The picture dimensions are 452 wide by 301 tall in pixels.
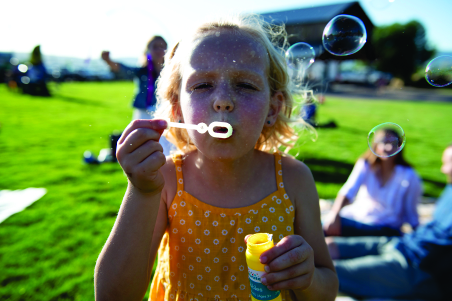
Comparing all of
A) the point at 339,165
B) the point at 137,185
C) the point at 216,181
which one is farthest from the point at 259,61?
the point at 339,165

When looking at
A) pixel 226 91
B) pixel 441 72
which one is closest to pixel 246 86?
pixel 226 91

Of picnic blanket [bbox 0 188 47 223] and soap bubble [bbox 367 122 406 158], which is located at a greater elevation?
soap bubble [bbox 367 122 406 158]

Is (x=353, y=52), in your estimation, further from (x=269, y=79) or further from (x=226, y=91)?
(x=226, y=91)

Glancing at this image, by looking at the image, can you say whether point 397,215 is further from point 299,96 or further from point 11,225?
point 11,225

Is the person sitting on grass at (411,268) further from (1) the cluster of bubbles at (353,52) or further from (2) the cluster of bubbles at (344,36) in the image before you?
(2) the cluster of bubbles at (344,36)

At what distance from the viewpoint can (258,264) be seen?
0.77 meters

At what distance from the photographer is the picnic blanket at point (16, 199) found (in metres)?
3.06

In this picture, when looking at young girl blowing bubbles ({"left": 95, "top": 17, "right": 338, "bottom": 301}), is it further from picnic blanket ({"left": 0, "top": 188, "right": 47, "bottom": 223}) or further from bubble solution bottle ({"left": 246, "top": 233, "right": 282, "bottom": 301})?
picnic blanket ({"left": 0, "top": 188, "right": 47, "bottom": 223})

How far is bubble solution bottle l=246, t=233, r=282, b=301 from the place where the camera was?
76 centimetres

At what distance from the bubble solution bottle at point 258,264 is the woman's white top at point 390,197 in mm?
2029

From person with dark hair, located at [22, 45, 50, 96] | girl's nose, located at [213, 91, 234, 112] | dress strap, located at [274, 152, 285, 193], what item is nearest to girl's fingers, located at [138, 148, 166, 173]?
girl's nose, located at [213, 91, 234, 112]

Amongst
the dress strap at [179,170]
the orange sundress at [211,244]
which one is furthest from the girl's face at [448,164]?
the dress strap at [179,170]

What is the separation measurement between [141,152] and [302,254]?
0.52m

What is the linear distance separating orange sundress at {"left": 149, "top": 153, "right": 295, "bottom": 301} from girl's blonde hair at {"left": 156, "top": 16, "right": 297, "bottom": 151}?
320 mm
